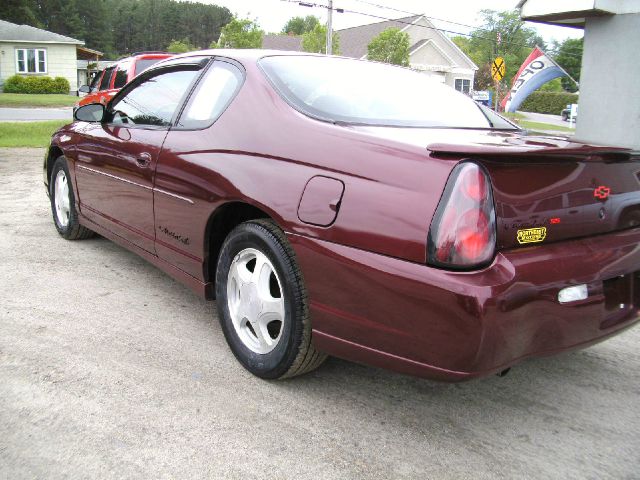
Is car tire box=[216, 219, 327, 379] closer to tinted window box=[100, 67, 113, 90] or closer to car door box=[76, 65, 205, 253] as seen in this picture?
car door box=[76, 65, 205, 253]

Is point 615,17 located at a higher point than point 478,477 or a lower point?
higher

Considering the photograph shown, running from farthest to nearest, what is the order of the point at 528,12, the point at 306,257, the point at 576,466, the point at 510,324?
the point at 528,12, the point at 306,257, the point at 576,466, the point at 510,324

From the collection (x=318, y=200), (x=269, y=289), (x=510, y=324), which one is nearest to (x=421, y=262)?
(x=510, y=324)

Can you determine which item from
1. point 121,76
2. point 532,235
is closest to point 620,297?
point 532,235

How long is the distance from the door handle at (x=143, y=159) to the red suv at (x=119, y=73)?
23.9 feet

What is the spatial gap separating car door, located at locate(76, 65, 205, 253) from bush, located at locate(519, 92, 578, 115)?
189 ft

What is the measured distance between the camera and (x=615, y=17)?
8789 millimetres

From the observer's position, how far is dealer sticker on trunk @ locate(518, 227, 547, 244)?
7.00ft

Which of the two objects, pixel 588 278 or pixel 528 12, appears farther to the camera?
pixel 528 12

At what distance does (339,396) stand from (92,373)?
117 cm

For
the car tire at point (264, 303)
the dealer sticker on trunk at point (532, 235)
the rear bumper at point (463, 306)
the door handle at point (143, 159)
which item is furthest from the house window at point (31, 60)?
the dealer sticker on trunk at point (532, 235)

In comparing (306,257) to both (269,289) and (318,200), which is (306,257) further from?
(269,289)

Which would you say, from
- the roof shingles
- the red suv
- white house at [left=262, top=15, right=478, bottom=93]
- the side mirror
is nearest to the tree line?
the roof shingles

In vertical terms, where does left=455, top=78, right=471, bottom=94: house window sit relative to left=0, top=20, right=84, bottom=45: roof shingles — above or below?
below
